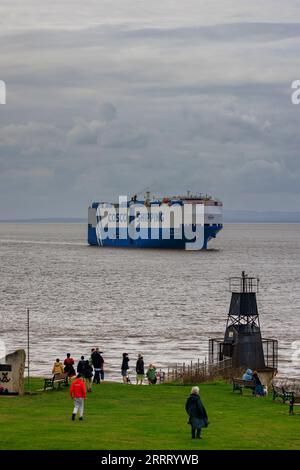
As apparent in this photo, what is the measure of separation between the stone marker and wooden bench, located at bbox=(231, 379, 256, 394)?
6753 mm

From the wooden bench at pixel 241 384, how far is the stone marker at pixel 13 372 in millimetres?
6753

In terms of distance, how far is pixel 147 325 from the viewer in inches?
2514

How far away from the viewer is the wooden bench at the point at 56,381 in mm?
27709

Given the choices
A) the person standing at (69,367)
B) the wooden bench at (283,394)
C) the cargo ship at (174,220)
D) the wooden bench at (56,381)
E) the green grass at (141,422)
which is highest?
the cargo ship at (174,220)

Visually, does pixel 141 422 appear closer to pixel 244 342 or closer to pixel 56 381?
pixel 56 381

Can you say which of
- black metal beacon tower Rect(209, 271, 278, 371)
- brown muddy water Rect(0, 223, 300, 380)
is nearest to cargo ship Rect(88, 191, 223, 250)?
brown muddy water Rect(0, 223, 300, 380)

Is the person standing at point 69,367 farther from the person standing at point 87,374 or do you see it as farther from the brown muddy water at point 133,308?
the brown muddy water at point 133,308

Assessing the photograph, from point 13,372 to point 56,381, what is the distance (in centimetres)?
284

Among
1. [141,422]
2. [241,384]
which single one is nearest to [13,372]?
[141,422]

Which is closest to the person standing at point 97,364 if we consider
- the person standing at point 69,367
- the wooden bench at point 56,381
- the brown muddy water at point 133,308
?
the person standing at point 69,367

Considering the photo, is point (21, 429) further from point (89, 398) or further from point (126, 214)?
point (126, 214)
